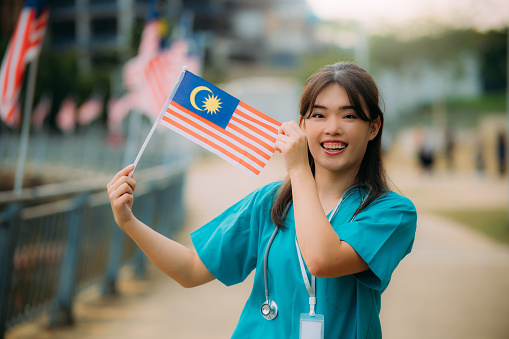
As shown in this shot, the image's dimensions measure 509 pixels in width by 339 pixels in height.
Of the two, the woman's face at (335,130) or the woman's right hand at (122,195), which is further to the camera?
the woman's right hand at (122,195)

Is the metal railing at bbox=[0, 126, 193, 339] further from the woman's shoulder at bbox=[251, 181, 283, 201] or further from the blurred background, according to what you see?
the woman's shoulder at bbox=[251, 181, 283, 201]

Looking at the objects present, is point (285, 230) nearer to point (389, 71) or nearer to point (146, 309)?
point (146, 309)

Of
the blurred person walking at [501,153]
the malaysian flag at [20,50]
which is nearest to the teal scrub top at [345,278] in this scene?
the malaysian flag at [20,50]

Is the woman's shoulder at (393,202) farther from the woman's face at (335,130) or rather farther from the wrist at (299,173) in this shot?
the wrist at (299,173)

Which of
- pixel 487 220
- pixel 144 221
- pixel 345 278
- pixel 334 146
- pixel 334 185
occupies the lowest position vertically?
pixel 345 278

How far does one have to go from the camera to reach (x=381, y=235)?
6.45 feet

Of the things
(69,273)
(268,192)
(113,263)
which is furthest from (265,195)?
(113,263)

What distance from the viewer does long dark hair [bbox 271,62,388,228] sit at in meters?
2.06

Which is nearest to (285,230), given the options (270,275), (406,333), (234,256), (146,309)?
(270,275)

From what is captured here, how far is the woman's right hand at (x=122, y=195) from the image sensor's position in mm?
2168

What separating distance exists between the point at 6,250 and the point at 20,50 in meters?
3.39

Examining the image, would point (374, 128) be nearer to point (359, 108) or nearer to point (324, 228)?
point (359, 108)

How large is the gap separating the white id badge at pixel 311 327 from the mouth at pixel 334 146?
0.56m

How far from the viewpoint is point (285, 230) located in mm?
2111
